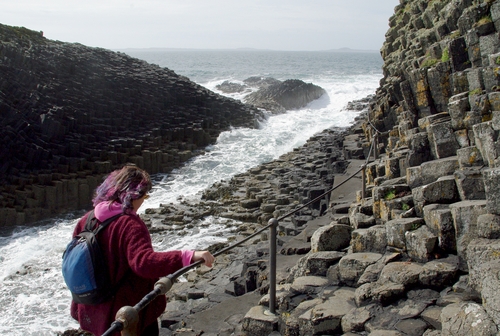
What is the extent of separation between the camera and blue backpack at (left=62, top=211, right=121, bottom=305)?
3.05 metres

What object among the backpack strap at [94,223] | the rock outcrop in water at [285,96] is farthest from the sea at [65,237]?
the rock outcrop in water at [285,96]

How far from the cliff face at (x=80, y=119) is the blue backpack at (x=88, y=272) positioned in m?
14.6

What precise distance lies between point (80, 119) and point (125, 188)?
69.9 ft

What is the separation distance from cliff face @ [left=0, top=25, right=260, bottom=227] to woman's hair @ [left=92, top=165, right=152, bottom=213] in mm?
14458

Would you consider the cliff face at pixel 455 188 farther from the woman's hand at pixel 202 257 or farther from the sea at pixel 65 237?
the sea at pixel 65 237

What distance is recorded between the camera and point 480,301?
397cm

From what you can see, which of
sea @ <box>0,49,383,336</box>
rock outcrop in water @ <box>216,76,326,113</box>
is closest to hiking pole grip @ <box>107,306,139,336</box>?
sea @ <box>0,49,383,336</box>

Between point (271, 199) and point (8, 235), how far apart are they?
7.79 meters

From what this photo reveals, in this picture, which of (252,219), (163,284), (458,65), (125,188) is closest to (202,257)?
(163,284)

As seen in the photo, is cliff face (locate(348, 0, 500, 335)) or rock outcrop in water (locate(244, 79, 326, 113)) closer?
cliff face (locate(348, 0, 500, 335))

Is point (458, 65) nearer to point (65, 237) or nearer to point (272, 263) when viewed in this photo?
point (272, 263)

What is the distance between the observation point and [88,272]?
3047mm

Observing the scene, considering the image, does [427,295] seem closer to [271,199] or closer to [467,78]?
[467,78]

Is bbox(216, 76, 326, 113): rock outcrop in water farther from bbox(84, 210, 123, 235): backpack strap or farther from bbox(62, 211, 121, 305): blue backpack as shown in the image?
bbox(62, 211, 121, 305): blue backpack
